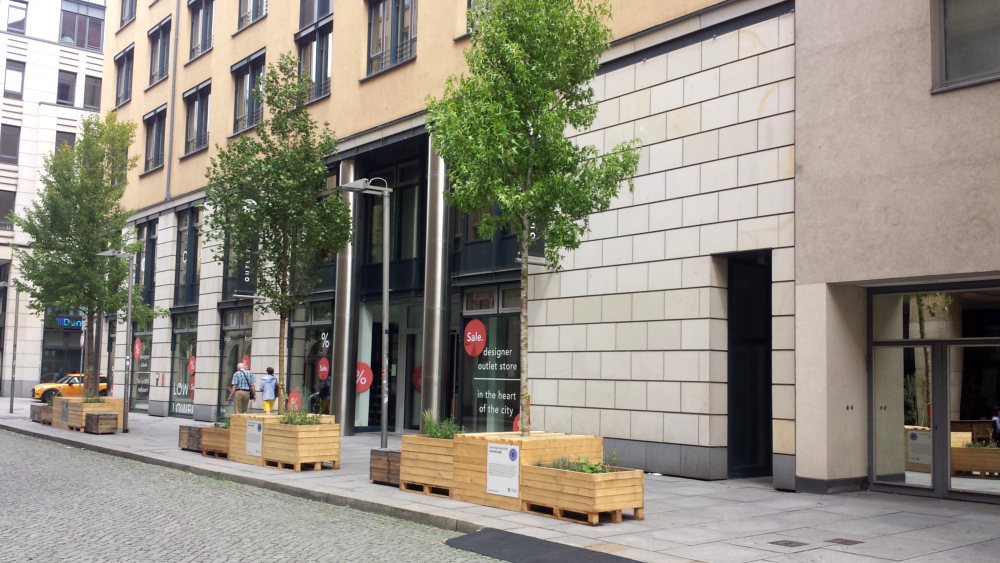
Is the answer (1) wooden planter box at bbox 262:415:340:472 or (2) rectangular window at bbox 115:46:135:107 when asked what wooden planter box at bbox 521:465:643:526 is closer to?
(1) wooden planter box at bbox 262:415:340:472

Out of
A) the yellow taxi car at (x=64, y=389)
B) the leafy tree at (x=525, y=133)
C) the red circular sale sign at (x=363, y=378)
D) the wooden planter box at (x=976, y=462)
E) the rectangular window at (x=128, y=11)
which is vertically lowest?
the yellow taxi car at (x=64, y=389)

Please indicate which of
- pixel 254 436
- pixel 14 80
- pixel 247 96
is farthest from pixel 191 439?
pixel 14 80

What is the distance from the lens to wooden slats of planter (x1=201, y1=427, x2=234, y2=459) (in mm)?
18578

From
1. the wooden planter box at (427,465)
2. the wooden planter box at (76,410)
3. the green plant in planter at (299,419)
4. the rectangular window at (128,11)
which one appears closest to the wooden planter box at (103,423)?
the wooden planter box at (76,410)

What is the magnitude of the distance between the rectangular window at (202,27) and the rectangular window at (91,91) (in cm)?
2858

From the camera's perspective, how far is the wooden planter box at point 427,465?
12922 mm

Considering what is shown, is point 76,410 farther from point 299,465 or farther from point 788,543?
point 788,543

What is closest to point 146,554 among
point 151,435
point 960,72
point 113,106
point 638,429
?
point 638,429

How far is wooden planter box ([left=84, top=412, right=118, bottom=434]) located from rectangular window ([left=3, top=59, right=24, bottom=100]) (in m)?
38.9

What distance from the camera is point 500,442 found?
11859 mm

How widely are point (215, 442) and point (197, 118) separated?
57.9 ft

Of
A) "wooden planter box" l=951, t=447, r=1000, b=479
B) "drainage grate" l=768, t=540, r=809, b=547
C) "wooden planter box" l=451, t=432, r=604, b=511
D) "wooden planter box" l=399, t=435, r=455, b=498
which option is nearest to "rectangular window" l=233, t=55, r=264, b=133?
"wooden planter box" l=399, t=435, r=455, b=498

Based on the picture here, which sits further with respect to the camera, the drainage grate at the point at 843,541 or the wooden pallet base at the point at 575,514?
the wooden pallet base at the point at 575,514

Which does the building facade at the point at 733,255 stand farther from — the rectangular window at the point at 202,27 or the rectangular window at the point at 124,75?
the rectangular window at the point at 124,75
